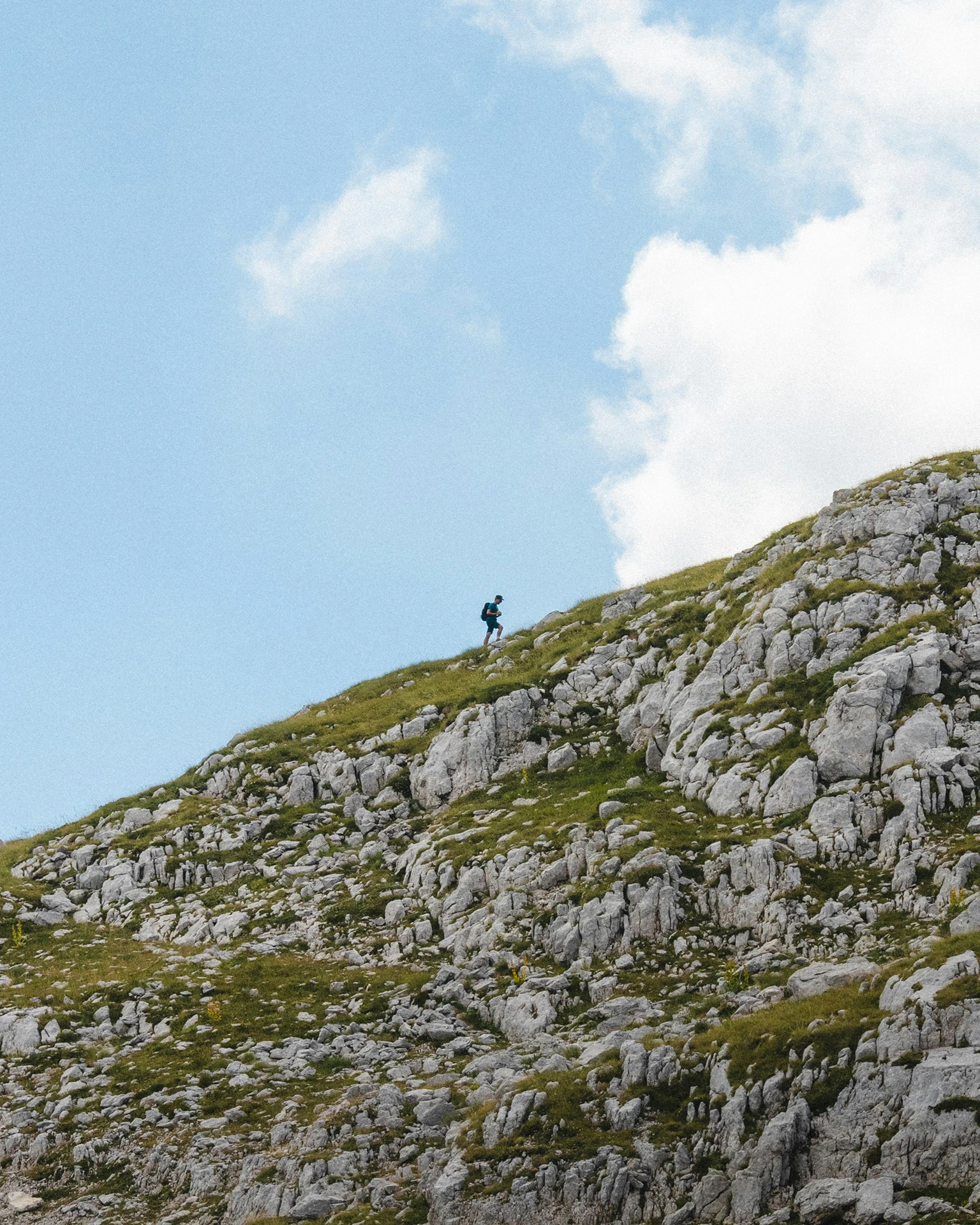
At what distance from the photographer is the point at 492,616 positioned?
7081 cm

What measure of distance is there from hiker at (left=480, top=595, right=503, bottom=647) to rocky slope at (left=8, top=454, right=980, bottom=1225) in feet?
28.3

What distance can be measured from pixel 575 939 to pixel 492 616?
37.4m

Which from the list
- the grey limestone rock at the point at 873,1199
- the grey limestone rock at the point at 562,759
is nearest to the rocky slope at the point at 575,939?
the grey limestone rock at the point at 873,1199

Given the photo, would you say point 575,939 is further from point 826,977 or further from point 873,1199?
point 873,1199

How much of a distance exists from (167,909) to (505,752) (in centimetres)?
1736

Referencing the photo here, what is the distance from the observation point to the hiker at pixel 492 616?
7075 centimetres

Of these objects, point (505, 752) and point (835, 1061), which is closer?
point (835, 1061)

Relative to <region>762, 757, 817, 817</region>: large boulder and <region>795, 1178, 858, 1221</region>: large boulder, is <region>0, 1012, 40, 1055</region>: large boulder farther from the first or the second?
<region>762, 757, 817, 817</region>: large boulder

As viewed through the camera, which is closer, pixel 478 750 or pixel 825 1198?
pixel 825 1198

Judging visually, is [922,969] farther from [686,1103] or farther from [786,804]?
[786,804]

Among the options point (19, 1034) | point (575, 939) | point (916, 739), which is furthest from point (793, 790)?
point (19, 1034)

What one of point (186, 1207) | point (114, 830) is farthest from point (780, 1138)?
point (114, 830)

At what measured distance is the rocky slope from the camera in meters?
23.0

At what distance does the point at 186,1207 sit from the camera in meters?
26.4
